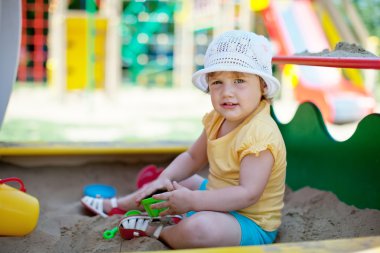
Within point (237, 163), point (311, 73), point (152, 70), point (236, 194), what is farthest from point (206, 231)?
point (152, 70)

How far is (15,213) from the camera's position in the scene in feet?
3.82

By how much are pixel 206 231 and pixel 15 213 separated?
437 millimetres

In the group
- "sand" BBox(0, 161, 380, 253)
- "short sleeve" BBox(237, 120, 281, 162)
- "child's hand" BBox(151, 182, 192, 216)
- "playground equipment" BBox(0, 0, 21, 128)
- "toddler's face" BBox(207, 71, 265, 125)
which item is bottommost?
"sand" BBox(0, 161, 380, 253)

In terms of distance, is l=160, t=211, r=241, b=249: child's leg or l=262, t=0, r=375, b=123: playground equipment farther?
l=262, t=0, r=375, b=123: playground equipment

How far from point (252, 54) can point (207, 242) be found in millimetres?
432

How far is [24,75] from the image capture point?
261 inches

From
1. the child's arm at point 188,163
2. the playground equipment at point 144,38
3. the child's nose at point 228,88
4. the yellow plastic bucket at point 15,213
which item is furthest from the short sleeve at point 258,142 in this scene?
the playground equipment at point 144,38

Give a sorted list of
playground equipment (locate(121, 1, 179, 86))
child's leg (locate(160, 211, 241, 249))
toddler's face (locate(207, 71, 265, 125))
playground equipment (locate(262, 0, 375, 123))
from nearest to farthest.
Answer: child's leg (locate(160, 211, 241, 249)) → toddler's face (locate(207, 71, 265, 125)) → playground equipment (locate(262, 0, 375, 123)) → playground equipment (locate(121, 1, 179, 86))

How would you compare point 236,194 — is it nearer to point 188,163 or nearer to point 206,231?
point 206,231

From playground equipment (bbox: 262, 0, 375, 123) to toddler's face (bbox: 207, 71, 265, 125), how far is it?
2738 mm

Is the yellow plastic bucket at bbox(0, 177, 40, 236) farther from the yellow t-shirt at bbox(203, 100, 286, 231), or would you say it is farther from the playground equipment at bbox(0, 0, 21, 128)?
the yellow t-shirt at bbox(203, 100, 286, 231)

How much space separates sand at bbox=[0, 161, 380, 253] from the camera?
3.95 feet

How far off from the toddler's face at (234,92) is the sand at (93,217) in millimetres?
346

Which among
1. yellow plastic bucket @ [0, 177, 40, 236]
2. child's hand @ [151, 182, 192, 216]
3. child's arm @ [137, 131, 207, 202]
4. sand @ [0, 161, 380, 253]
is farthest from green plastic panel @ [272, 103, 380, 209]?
yellow plastic bucket @ [0, 177, 40, 236]
